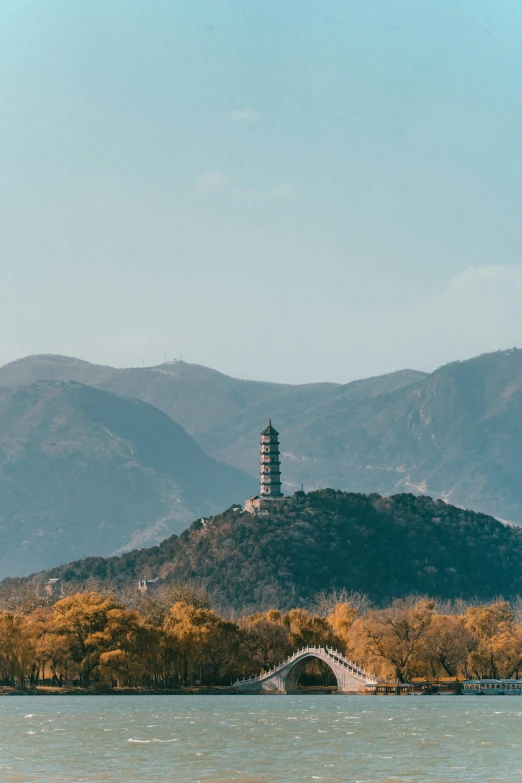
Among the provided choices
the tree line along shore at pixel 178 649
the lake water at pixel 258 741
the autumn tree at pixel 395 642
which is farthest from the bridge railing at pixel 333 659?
the lake water at pixel 258 741

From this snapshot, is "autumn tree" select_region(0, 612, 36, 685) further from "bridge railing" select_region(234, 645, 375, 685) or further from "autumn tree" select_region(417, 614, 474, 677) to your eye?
"autumn tree" select_region(417, 614, 474, 677)

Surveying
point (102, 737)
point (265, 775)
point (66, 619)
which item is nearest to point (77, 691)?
point (66, 619)

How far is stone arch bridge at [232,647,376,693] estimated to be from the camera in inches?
7328

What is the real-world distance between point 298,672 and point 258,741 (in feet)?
271

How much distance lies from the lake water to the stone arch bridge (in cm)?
2187

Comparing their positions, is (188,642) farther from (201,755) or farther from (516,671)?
(201,755)

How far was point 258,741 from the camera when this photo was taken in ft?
372

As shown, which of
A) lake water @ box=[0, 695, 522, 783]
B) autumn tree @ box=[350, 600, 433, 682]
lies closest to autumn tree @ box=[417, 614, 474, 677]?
autumn tree @ box=[350, 600, 433, 682]

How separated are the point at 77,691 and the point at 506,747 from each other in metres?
76.9

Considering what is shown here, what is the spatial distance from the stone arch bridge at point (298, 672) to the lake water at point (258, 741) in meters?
21.9

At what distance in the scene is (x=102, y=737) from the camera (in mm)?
115125

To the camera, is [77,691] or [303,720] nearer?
[303,720]

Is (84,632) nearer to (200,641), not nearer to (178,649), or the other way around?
(178,649)

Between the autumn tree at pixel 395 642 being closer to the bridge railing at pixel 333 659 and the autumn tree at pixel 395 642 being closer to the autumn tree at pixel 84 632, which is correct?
the bridge railing at pixel 333 659
